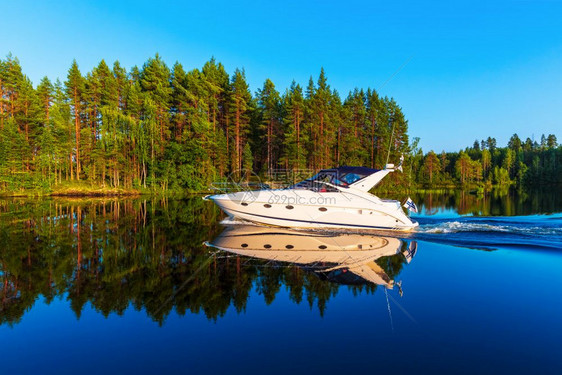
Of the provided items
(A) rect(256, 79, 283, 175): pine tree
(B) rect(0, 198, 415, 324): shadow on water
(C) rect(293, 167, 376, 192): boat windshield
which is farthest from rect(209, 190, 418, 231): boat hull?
(A) rect(256, 79, 283, 175): pine tree

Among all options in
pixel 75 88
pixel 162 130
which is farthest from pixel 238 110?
pixel 75 88

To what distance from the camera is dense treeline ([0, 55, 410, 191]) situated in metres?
29.3

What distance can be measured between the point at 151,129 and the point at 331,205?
27361 mm

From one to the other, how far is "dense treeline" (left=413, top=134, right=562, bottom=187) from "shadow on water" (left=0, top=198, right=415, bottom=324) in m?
58.1

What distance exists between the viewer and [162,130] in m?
33.2

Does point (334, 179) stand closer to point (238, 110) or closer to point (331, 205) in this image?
point (331, 205)

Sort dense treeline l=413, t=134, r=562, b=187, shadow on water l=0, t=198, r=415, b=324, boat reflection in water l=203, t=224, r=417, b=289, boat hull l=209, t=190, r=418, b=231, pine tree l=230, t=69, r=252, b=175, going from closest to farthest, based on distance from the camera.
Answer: shadow on water l=0, t=198, r=415, b=324, boat reflection in water l=203, t=224, r=417, b=289, boat hull l=209, t=190, r=418, b=231, pine tree l=230, t=69, r=252, b=175, dense treeline l=413, t=134, r=562, b=187

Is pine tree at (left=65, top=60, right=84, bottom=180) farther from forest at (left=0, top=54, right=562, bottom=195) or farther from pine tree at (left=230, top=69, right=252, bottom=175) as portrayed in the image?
pine tree at (left=230, top=69, right=252, bottom=175)

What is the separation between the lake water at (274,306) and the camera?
3.57 meters

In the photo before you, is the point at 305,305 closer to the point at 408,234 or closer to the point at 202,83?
the point at 408,234

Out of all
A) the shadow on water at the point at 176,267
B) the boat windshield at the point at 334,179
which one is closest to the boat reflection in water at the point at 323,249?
the shadow on water at the point at 176,267

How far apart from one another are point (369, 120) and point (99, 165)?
1514 inches

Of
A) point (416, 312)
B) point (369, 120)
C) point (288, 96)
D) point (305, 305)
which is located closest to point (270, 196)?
point (305, 305)

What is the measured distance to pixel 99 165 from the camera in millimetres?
30359
